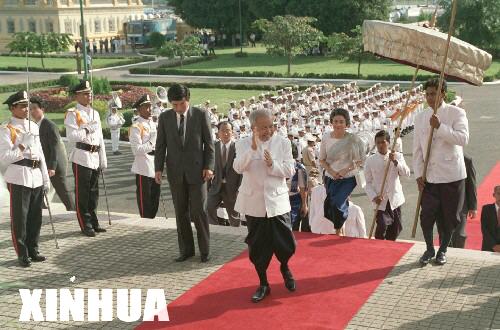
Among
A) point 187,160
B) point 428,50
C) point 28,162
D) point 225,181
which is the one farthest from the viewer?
point 225,181

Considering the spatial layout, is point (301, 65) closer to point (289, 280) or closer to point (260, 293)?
point (289, 280)

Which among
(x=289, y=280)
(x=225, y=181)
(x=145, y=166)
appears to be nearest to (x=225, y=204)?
(x=225, y=181)

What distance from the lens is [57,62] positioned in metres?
48.0

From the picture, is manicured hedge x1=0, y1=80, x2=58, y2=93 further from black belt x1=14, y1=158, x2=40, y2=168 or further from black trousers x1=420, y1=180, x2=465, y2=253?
black trousers x1=420, y1=180, x2=465, y2=253

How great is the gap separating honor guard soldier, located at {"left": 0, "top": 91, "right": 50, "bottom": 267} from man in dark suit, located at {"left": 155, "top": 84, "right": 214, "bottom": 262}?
4.30 feet

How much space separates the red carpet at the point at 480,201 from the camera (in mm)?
10453

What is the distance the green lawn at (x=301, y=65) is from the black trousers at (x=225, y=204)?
28.5 metres

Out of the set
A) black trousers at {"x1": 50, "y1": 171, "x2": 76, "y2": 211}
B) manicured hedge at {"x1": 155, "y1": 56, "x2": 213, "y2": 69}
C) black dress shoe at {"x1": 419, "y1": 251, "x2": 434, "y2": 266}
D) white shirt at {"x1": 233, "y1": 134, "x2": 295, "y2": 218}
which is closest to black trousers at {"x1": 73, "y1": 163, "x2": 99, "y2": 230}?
black trousers at {"x1": 50, "y1": 171, "x2": 76, "y2": 211}

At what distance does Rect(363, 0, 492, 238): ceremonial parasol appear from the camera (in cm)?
720

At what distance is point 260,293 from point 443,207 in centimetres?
194

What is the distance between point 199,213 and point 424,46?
2784mm

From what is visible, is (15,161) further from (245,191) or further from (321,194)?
(321,194)

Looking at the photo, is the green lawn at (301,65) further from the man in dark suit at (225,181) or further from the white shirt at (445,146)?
the white shirt at (445,146)

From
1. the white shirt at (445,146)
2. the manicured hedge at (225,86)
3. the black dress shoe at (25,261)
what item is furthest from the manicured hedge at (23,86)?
the white shirt at (445,146)
